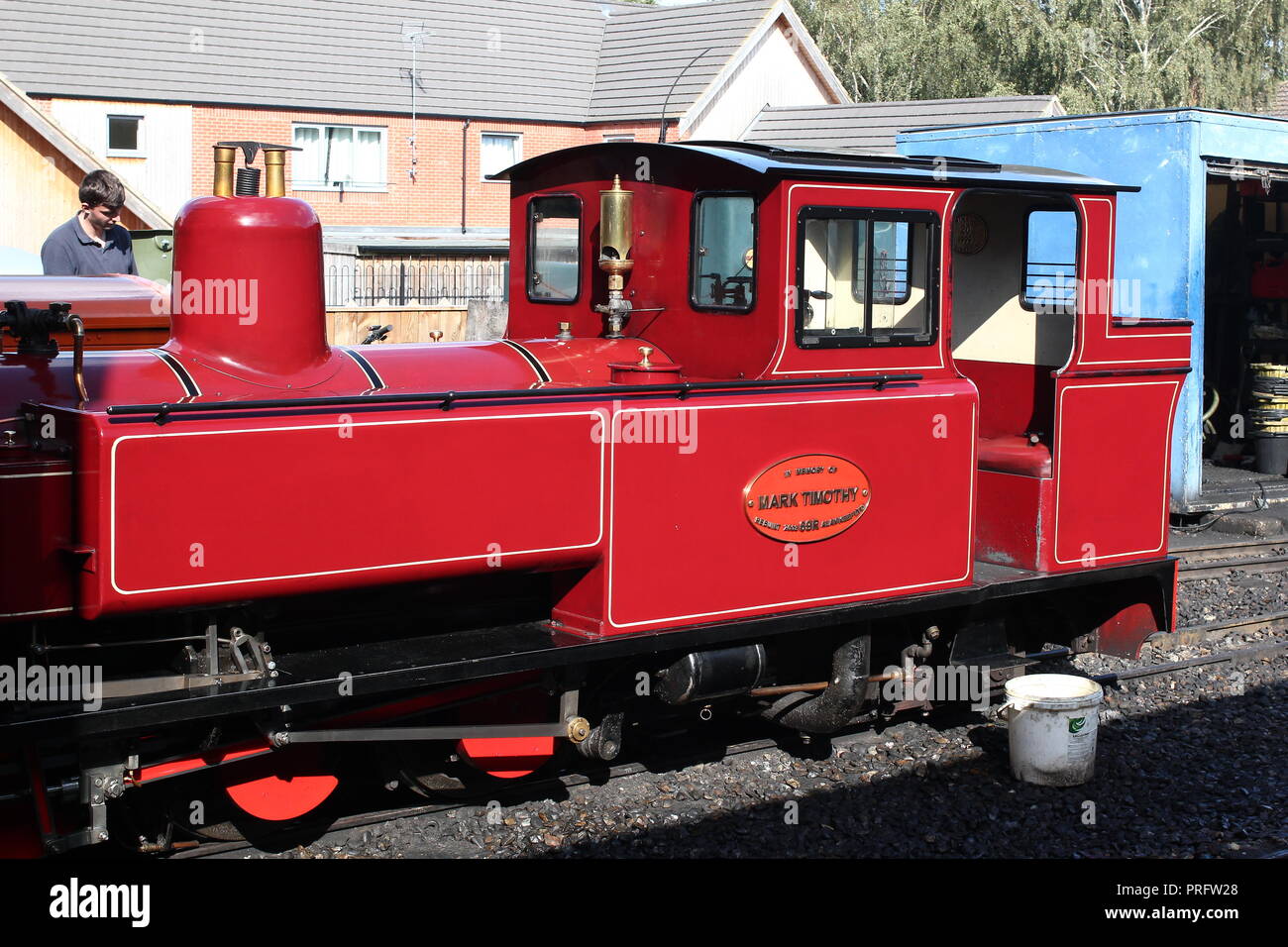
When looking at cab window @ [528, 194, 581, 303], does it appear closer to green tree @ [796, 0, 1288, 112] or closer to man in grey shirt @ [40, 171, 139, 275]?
man in grey shirt @ [40, 171, 139, 275]

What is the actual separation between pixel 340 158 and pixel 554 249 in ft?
72.2

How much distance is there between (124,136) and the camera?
1017 inches

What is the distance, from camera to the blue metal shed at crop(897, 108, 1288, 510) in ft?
39.0

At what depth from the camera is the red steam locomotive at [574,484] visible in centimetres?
453

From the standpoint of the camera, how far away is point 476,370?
19.1ft

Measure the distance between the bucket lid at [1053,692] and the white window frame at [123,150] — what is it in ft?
77.0

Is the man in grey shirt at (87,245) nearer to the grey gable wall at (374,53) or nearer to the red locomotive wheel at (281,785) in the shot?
the red locomotive wheel at (281,785)

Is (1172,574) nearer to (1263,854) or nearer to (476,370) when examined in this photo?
(1263,854)

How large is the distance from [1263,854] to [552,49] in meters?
27.7

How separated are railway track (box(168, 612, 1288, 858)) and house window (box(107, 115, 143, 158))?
22.7 meters

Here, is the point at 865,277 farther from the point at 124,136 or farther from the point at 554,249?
the point at 124,136

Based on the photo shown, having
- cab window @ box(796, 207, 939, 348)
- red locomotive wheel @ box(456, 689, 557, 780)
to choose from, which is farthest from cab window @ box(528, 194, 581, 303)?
red locomotive wheel @ box(456, 689, 557, 780)

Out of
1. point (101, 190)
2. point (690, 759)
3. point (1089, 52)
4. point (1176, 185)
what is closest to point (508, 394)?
point (690, 759)
